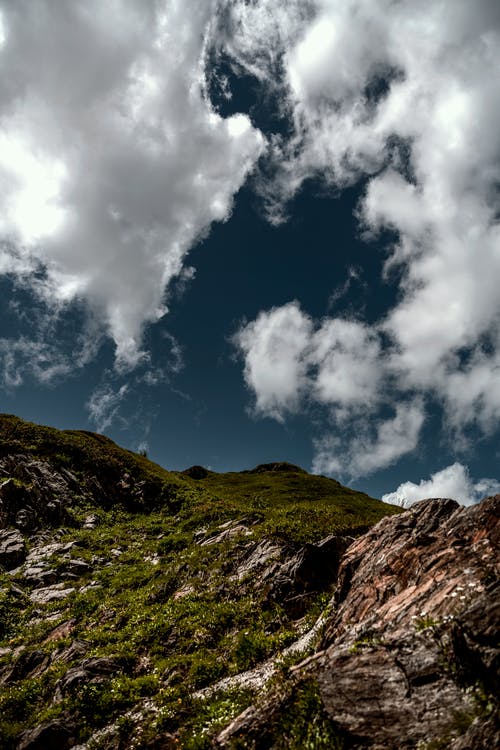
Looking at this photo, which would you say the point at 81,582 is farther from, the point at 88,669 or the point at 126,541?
the point at 88,669

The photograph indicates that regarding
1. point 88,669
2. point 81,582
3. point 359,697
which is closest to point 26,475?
point 81,582

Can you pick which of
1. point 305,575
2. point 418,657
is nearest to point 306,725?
point 418,657

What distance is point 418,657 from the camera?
930 centimetres

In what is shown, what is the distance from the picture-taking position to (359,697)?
30.5ft

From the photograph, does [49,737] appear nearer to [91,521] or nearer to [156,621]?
[156,621]

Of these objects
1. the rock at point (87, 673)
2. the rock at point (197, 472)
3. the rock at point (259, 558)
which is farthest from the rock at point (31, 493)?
the rock at point (197, 472)

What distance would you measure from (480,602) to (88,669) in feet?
50.9

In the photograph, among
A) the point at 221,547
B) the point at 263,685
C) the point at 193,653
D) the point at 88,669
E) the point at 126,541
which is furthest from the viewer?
the point at 126,541

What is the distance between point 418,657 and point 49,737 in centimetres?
1264

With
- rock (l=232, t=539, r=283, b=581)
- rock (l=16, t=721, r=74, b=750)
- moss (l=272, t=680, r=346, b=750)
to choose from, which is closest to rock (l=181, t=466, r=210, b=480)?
rock (l=232, t=539, r=283, b=581)

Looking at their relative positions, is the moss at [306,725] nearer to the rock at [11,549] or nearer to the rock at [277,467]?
the rock at [11,549]

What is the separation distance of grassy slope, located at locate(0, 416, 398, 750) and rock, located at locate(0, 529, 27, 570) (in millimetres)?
2455

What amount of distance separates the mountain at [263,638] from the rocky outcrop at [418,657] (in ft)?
0.12

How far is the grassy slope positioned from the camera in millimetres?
Result: 14250
